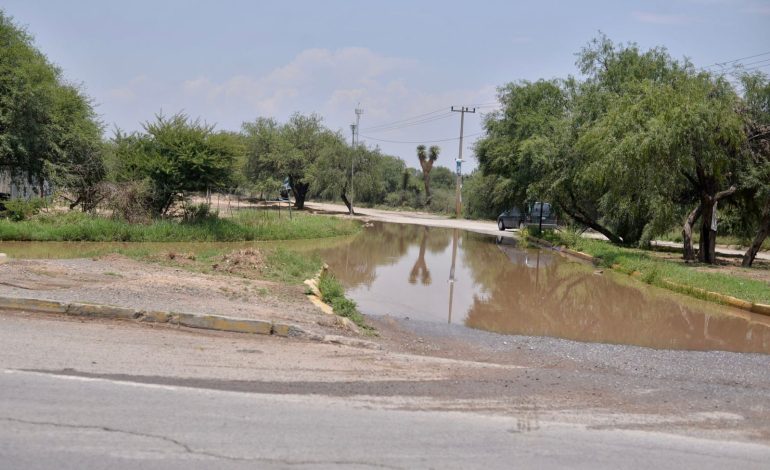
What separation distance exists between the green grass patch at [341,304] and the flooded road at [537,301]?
3.16 ft

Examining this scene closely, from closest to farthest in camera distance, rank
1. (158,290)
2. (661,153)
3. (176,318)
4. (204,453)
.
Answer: (204,453)
(176,318)
(158,290)
(661,153)

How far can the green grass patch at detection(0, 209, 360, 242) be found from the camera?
28.1 metres

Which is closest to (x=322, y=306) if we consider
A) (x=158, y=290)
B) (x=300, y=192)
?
(x=158, y=290)

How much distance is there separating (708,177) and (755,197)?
1.97m

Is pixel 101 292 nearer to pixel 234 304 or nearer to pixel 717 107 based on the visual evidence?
pixel 234 304

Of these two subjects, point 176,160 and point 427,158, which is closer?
point 176,160

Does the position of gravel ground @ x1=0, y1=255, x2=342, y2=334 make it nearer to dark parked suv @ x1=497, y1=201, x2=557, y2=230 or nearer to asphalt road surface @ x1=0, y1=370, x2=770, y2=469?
asphalt road surface @ x1=0, y1=370, x2=770, y2=469

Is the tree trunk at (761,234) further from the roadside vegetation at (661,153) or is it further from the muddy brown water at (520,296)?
the muddy brown water at (520,296)

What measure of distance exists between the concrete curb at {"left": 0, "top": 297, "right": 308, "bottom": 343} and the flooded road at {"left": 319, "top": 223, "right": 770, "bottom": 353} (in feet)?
17.0

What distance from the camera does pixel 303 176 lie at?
66.8 m

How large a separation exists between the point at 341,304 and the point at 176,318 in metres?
4.03

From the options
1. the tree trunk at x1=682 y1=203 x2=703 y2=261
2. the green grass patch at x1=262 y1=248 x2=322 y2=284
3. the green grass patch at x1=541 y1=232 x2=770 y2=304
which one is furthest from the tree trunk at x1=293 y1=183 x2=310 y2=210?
the green grass patch at x1=262 y1=248 x2=322 y2=284

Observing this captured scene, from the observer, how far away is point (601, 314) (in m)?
17.4

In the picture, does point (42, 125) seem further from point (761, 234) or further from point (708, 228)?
point (761, 234)
